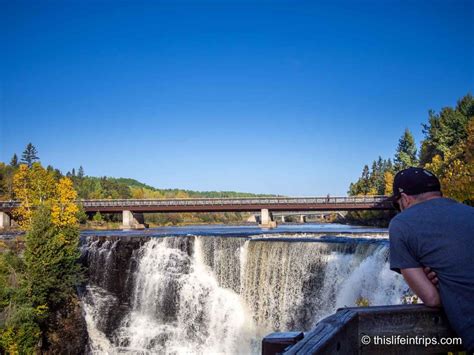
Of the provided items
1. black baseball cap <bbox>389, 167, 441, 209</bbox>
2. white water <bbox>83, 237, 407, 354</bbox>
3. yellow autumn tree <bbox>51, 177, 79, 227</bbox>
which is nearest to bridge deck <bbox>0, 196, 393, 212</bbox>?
yellow autumn tree <bbox>51, 177, 79, 227</bbox>

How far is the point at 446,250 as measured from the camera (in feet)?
8.98

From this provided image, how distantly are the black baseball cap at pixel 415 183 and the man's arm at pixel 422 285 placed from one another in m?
0.54

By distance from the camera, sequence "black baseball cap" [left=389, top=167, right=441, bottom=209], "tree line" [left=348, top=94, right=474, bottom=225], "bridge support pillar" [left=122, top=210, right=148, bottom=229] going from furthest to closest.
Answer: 1. "bridge support pillar" [left=122, top=210, right=148, bottom=229]
2. "tree line" [left=348, top=94, right=474, bottom=225]
3. "black baseball cap" [left=389, top=167, right=441, bottom=209]

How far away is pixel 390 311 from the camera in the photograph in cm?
296

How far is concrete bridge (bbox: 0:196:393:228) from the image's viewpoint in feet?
175

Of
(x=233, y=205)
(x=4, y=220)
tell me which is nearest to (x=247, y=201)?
(x=233, y=205)

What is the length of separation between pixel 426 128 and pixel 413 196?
81.6m

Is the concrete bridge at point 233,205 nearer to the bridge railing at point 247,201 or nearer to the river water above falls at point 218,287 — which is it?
the bridge railing at point 247,201

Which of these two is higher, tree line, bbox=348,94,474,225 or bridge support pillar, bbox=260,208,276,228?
tree line, bbox=348,94,474,225

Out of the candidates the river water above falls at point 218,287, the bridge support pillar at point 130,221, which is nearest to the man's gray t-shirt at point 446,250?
the river water above falls at point 218,287

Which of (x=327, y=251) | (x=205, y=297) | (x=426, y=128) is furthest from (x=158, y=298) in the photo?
(x=426, y=128)

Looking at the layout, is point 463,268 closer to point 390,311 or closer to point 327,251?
point 390,311

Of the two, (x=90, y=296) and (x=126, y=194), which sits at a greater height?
(x=126, y=194)

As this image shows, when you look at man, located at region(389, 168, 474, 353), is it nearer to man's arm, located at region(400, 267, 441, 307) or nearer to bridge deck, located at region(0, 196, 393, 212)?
man's arm, located at region(400, 267, 441, 307)
